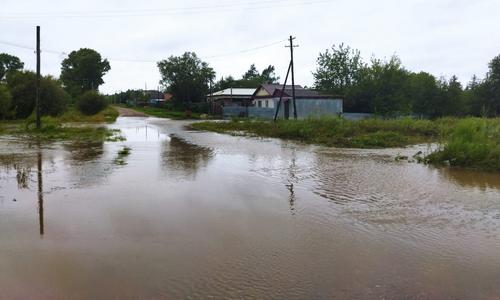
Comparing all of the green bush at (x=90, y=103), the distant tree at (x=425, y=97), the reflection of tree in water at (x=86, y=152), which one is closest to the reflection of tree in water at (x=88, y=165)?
the reflection of tree in water at (x=86, y=152)

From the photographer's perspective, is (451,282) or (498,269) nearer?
(451,282)

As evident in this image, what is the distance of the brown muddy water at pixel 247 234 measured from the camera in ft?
15.1

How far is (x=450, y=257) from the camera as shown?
18.2 ft

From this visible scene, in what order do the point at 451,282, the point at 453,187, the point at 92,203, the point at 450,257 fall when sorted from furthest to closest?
the point at 453,187, the point at 92,203, the point at 450,257, the point at 451,282

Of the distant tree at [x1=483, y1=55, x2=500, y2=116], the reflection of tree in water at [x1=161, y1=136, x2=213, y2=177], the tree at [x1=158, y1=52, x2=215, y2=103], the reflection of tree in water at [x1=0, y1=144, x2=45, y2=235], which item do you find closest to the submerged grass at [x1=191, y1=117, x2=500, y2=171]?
the reflection of tree in water at [x1=161, y1=136, x2=213, y2=177]

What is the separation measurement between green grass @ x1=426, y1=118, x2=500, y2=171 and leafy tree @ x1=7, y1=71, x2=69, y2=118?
1533 inches

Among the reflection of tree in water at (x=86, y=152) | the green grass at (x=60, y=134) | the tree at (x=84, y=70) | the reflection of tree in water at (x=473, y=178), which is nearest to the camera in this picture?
Answer: the reflection of tree in water at (x=473, y=178)

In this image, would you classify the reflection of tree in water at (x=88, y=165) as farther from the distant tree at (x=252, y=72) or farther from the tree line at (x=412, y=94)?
the distant tree at (x=252, y=72)

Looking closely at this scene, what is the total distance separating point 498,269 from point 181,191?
6100mm

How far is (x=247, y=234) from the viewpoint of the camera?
6.39m

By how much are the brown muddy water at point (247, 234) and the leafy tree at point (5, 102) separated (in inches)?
1235

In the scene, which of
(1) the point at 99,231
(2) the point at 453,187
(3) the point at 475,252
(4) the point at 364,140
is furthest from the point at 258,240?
(4) the point at 364,140

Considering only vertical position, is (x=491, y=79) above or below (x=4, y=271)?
above

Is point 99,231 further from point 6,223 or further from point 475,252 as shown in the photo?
point 475,252
